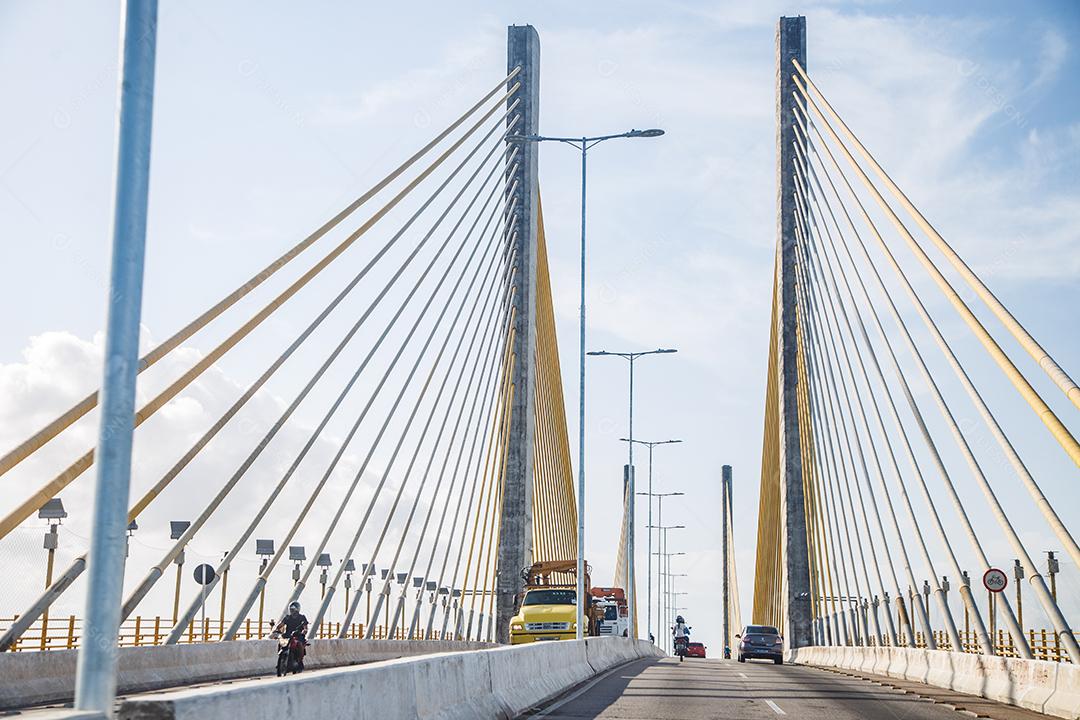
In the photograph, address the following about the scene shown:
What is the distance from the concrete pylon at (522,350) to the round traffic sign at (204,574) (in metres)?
12.9

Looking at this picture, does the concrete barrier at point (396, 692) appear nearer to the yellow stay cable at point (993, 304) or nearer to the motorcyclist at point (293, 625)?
the motorcyclist at point (293, 625)

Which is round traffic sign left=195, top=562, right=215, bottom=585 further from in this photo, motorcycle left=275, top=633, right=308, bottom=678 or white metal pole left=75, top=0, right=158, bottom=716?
white metal pole left=75, top=0, right=158, bottom=716

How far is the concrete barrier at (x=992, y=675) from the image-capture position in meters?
16.1

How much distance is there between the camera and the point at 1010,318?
1684cm

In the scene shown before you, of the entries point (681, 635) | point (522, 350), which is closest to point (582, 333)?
point (522, 350)

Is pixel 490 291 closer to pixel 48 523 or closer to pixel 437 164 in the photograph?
pixel 437 164

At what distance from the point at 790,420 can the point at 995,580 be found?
594 inches

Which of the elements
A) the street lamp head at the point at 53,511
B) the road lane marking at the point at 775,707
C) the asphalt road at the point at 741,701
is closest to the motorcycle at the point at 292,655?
the asphalt road at the point at 741,701

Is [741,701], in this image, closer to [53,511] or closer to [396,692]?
[396,692]

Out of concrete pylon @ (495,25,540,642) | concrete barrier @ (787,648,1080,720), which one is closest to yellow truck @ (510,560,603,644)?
concrete pylon @ (495,25,540,642)

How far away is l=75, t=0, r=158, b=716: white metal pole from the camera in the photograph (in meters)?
6.77

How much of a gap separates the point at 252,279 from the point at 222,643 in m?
6.65

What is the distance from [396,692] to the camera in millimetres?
10742

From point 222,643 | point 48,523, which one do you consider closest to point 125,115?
point 222,643
